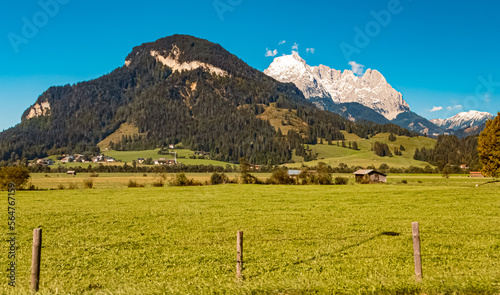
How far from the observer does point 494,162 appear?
6931 cm

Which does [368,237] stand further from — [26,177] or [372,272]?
[26,177]

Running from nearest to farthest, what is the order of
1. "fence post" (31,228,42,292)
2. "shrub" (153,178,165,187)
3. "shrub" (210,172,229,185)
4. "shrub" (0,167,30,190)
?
"fence post" (31,228,42,292)
"shrub" (0,167,30,190)
"shrub" (153,178,165,187)
"shrub" (210,172,229,185)

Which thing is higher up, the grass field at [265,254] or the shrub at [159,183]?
the shrub at [159,183]

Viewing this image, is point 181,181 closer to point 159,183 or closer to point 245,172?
point 159,183

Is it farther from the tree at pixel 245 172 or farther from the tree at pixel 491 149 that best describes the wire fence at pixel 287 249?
the tree at pixel 245 172

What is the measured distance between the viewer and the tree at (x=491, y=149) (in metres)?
69.1

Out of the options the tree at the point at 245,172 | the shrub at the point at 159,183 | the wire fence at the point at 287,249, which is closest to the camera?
the wire fence at the point at 287,249

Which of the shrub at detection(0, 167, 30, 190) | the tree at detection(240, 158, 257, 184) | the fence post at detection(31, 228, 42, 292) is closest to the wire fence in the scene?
the fence post at detection(31, 228, 42, 292)

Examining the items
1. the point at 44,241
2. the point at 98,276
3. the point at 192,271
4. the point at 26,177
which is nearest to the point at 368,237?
the point at 192,271

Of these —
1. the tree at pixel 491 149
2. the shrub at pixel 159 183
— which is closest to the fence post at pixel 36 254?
the tree at pixel 491 149

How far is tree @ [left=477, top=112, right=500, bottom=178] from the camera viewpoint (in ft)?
227

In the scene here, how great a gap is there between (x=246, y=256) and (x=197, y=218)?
56.0 ft

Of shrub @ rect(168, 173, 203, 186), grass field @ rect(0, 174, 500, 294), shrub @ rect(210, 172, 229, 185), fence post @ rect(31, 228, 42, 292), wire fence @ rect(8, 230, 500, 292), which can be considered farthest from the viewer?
Answer: shrub @ rect(210, 172, 229, 185)

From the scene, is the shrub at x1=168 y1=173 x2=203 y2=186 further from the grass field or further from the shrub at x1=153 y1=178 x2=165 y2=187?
the grass field
